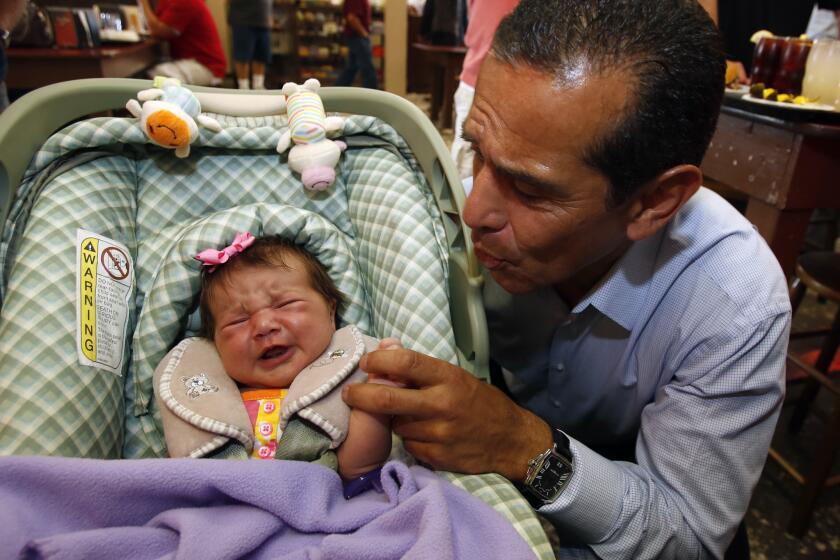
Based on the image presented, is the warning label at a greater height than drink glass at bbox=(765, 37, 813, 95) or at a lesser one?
lesser

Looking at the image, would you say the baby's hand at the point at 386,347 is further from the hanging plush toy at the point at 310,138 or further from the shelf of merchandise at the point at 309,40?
the shelf of merchandise at the point at 309,40

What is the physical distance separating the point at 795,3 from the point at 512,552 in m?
3.13

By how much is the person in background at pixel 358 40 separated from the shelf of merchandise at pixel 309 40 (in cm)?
82

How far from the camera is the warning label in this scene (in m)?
0.98

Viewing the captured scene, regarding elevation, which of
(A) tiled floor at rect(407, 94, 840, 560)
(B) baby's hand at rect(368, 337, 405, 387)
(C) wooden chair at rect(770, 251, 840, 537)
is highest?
(B) baby's hand at rect(368, 337, 405, 387)

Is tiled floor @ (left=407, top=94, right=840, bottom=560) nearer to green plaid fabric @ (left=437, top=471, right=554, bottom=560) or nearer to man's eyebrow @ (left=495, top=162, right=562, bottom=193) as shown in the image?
green plaid fabric @ (left=437, top=471, right=554, bottom=560)

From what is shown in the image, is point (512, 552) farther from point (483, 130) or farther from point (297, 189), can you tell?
point (297, 189)

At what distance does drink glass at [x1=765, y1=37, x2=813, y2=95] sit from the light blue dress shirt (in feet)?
3.77

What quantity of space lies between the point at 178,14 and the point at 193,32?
16 centimetres

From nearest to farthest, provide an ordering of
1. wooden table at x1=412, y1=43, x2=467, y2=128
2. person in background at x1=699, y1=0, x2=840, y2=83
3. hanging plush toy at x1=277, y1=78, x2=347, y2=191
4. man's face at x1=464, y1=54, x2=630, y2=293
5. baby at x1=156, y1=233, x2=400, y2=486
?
man's face at x1=464, y1=54, x2=630, y2=293 → baby at x1=156, y1=233, x2=400, y2=486 → hanging plush toy at x1=277, y1=78, x2=347, y2=191 → person in background at x1=699, y1=0, x2=840, y2=83 → wooden table at x1=412, y1=43, x2=467, y2=128

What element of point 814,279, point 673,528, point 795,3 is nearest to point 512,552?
point 673,528

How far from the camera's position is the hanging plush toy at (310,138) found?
116cm

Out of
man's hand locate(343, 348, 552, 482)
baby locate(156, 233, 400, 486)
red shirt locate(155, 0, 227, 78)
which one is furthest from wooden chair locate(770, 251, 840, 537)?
red shirt locate(155, 0, 227, 78)

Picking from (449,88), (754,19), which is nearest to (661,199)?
(754,19)
